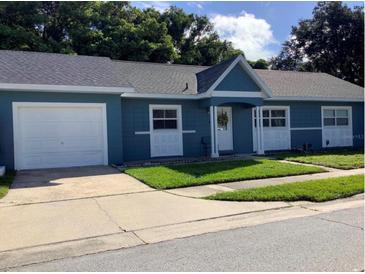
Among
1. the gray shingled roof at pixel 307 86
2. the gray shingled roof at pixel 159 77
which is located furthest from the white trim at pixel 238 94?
the gray shingled roof at pixel 307 86

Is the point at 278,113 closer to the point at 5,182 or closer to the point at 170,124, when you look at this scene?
the point at 170,124

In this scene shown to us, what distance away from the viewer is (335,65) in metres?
37.0

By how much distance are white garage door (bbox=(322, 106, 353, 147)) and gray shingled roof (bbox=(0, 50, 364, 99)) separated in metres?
0.87

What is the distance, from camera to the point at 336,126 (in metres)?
19.2

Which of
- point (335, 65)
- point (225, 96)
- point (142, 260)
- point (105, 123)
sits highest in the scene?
point (335, 65)

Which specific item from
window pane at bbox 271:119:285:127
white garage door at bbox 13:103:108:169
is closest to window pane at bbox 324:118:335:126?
window pane at bbox 271:119:285:127

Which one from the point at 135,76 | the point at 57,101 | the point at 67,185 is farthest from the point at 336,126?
the point at 67,185

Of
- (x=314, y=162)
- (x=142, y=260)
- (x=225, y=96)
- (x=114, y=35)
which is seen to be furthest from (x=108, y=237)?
(x=114, y=35)

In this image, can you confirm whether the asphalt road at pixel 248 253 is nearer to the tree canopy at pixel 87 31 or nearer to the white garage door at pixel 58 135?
the white garage door at pixel 58 135

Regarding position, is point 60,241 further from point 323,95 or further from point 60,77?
point 323,95

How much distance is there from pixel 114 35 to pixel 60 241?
25.4m

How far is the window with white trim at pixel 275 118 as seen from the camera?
1752 cm

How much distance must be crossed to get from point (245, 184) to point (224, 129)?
747 centimetres

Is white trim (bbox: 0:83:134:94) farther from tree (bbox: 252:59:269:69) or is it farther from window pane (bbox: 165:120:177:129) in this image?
tree (bbox: 252:59:269:69)
